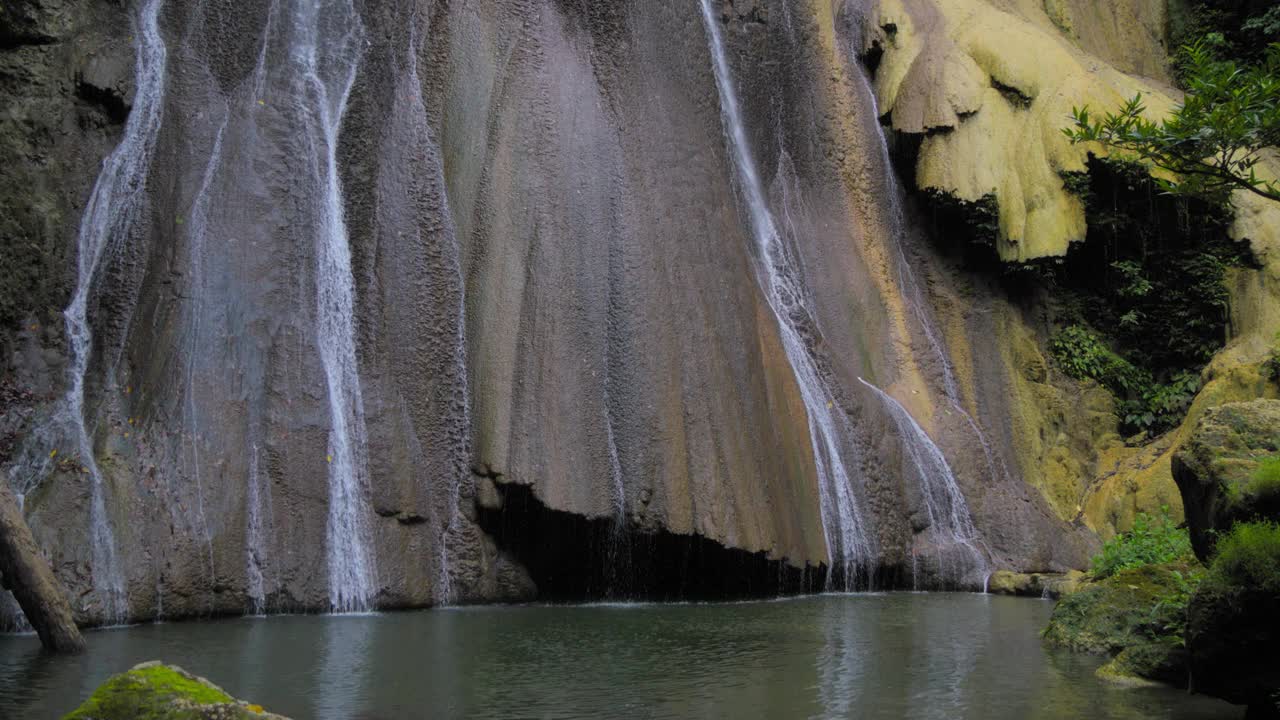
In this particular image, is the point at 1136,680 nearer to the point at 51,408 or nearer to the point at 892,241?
the point at 51,408

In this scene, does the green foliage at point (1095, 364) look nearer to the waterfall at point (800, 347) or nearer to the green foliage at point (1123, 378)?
the green foliage at point (1123, 378)

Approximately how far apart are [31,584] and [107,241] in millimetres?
5558

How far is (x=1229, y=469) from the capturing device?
7629 mm

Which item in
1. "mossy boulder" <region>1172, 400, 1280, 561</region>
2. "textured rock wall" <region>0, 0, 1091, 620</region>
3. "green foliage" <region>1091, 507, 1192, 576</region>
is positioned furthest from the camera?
"textured rock wall" <region>0, 0, 1091, 620</region>

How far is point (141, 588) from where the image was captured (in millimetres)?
12133

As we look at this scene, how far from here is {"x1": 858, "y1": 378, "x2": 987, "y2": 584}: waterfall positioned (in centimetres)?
1655

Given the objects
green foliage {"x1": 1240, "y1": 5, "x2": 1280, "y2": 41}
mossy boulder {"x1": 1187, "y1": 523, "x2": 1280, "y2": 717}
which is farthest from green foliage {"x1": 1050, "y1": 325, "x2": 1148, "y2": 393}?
mossy boulder {"x1": 1187, "y1": 523, "x2": 1280, "y2": 717}

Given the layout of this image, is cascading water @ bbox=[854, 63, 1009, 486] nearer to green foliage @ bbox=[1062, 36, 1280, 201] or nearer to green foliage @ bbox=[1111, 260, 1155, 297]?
green foliage @ bbox=[1111, 260, 1155, 297]

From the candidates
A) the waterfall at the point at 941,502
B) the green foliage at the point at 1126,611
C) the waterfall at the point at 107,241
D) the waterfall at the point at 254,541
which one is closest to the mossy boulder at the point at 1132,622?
the green foliage at the point at 1126,611

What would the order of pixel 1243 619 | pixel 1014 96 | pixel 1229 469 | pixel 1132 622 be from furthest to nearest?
1. pixel 1014 96
2. pixel 1132 622
3. pixel 1229 469
4. pixel 1243 619

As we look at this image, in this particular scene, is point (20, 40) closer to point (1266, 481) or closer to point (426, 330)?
point (426, 330)

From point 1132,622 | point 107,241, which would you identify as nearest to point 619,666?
point 1132,622

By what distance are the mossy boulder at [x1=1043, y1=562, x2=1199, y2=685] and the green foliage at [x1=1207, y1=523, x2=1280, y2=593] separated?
1.69 meters

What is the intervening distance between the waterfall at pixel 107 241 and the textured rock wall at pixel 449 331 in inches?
5.9
